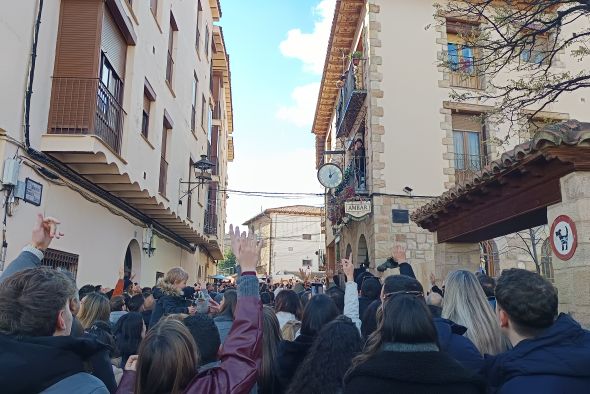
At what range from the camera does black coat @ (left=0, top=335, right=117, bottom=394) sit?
1.66 meters

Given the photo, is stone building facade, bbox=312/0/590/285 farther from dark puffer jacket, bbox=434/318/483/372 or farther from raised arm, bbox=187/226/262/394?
raised arm, bbox=187/226/262/394

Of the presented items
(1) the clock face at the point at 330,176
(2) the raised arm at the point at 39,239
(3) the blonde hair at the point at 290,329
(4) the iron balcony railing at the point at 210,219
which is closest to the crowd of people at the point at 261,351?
(2) the raised arm at the point at 39,239

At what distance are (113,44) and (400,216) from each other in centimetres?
812

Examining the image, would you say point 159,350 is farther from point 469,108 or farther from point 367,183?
point 469,108

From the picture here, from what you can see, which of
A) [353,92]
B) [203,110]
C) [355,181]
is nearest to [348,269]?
[355,181]

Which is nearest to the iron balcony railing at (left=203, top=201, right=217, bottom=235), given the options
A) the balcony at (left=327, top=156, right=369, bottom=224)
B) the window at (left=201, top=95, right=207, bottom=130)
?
the window at (left=201, top=95, right=207, bottom=130)

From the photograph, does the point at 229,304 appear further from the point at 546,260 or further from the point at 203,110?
the point at 203,110

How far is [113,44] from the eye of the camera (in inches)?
366

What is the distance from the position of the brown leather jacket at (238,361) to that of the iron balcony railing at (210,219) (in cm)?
1890

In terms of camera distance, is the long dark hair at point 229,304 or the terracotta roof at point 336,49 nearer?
the long dark hair at point 229,304

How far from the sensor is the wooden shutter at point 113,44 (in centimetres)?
881

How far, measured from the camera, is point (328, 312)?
324 cm

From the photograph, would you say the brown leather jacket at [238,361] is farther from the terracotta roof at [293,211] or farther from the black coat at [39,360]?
the terracotta roof at [293,211]

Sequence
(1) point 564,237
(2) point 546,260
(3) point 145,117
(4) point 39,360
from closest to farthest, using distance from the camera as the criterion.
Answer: (4) point 39,360 < (1) point 564,237 < (3) point 145,117 < (2) point 546,260
